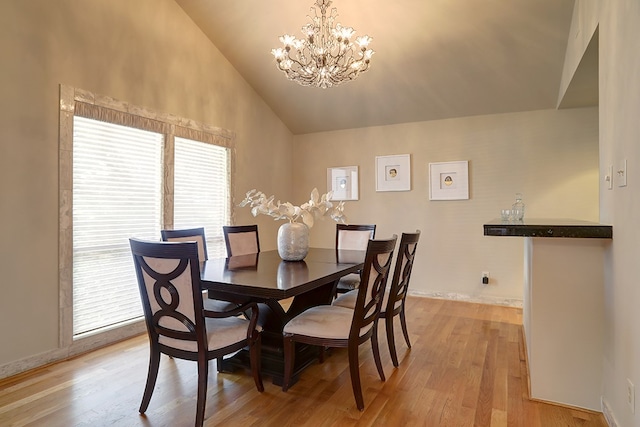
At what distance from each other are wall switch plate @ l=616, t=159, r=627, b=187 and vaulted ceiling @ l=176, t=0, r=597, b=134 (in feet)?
6.68

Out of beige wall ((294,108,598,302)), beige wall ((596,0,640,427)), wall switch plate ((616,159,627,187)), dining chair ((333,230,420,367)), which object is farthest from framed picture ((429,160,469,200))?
wall switch plate ((616,159,627,187))

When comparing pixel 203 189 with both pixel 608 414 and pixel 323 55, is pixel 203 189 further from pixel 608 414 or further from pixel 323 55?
pixel 608 414

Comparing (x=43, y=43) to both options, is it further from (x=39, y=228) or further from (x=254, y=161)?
(x=254, y=161)

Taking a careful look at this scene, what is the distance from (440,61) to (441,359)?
3.08m

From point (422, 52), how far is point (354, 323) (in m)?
3.13

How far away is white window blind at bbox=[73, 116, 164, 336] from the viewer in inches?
122

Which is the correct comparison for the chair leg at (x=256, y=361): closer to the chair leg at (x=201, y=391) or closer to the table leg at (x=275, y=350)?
the table leg at (x=275, y=350)

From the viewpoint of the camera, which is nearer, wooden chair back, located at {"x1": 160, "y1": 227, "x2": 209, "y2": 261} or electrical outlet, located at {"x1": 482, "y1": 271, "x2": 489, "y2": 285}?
wooden chair back, located at {"x1": 160, "y1": 227, "x2": 209, "y2": 261}

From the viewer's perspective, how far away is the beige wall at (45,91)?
2625 millimetres

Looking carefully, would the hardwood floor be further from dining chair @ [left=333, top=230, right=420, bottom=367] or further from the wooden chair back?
the wooden chair back

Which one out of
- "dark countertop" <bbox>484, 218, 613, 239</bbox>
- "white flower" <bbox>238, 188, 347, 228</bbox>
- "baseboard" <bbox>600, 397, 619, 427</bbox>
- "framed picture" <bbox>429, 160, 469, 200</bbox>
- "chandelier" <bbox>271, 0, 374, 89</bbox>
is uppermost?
"chandelier" <bbox>271, 0, 374, 89</bbox>

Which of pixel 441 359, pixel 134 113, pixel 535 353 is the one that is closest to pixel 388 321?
pixel 441 359

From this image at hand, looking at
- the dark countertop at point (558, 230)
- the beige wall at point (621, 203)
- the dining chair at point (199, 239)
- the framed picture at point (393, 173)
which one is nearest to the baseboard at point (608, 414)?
the beige wall at point (621, 203)

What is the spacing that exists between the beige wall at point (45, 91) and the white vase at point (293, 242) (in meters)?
1.80
